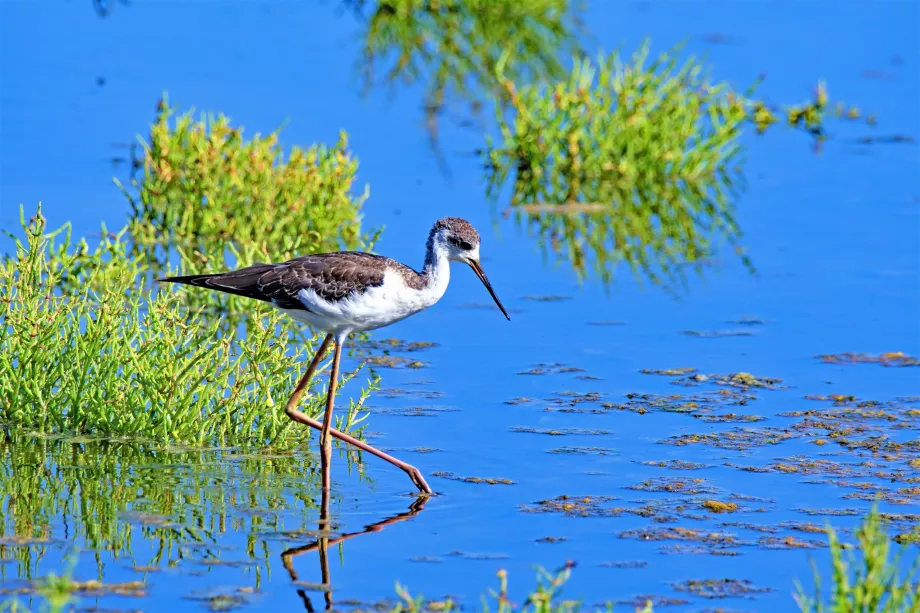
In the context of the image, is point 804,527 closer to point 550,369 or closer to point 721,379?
point 721,379

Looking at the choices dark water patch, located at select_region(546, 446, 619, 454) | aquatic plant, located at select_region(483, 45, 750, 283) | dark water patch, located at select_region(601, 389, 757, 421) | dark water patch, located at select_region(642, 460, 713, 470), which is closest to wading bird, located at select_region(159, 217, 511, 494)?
dark water patch, located at select_region(546, 446, 619, 454)

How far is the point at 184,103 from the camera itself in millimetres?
16453

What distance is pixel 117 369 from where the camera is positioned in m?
8.19

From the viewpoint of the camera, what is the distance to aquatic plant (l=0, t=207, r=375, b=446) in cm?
807

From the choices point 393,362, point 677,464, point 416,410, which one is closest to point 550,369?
point 393,362

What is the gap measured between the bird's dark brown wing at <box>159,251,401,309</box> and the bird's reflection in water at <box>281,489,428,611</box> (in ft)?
3.43

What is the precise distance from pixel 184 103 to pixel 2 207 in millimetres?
3401

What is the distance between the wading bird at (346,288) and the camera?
26.3 feet

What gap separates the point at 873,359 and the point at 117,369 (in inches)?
211

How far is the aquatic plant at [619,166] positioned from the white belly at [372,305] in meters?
5.70

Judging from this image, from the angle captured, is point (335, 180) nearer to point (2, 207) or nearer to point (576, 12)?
point (2, 207)

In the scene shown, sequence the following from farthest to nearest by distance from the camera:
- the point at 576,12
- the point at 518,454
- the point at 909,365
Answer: the point at 576,12
the point at 909,365
the point at 518,454

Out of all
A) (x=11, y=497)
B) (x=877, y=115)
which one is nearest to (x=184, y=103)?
(x=877, y=115)

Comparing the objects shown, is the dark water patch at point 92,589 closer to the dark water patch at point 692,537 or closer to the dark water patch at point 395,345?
the dark water patch at point 692,537
